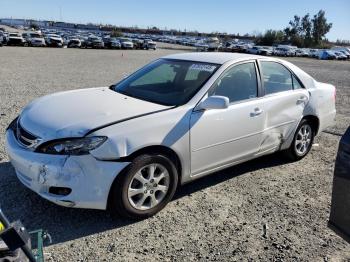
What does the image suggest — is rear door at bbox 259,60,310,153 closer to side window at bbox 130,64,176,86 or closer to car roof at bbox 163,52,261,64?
car roof at bbox 163,52,261,64

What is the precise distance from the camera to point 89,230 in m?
3.56

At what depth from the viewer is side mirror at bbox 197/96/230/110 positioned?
3.89 metres

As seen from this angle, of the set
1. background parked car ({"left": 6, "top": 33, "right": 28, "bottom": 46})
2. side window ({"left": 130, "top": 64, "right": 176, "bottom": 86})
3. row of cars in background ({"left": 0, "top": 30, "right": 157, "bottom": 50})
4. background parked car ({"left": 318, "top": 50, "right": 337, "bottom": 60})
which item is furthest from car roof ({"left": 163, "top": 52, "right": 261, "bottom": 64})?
background parked car ({"left": 318, "top": 50, "right": 337, "bottom": 60})

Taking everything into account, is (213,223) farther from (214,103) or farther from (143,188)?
(214,103)

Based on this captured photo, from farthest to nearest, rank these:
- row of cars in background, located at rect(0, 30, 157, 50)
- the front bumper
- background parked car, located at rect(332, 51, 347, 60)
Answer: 1. background parked car, located at rect(332, 51, 347, 60)
2. row of cars in background, located at rect(0, 30, 157, 50)
3. the front bumper

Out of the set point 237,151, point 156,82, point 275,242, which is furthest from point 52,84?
point 275,242

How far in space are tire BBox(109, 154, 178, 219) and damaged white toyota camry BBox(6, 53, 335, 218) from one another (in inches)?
0.4

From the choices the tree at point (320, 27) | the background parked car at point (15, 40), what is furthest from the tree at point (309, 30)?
the background parked car at point (15, 40)

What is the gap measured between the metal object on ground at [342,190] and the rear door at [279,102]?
225 centimetres

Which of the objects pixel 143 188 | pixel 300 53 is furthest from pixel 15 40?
pixel 300 53

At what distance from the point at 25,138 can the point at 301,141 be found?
3904 millimetres

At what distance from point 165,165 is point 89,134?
0.84m

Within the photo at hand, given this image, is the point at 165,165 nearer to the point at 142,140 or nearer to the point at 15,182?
the point at 142,140

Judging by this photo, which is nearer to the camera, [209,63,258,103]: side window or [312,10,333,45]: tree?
[209,63,258,103]: side window
